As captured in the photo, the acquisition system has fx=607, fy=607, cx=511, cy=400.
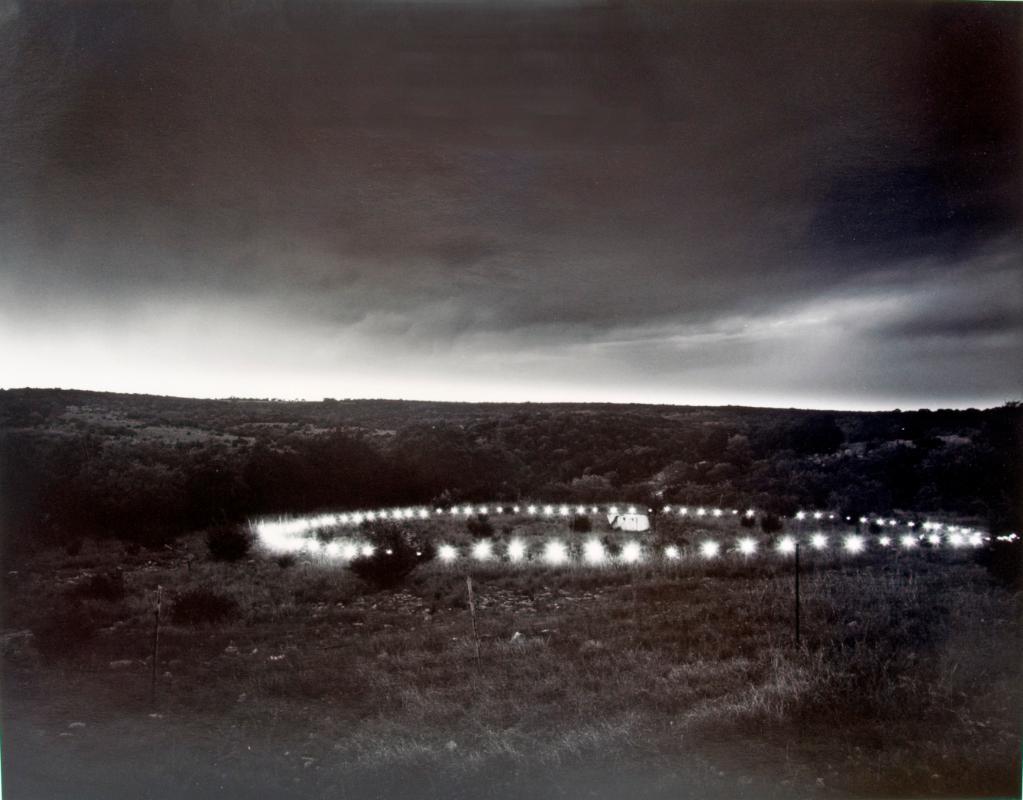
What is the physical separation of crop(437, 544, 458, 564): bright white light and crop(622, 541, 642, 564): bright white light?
223 centimetres

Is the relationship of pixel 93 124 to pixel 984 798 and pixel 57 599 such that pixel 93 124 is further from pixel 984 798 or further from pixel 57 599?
pixel 984 798

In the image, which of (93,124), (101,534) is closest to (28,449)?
(101,534)

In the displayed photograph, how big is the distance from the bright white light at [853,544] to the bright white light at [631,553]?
3.03 metres

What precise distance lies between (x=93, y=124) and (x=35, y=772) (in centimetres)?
538

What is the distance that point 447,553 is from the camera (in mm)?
8086

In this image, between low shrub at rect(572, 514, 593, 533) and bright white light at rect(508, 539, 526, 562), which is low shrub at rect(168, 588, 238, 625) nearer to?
bright white light at rect(508, 539, 526, 562)

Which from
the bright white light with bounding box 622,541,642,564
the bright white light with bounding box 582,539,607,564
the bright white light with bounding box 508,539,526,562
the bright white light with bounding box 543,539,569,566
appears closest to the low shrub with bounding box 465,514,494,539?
the bright white light with bounding box 508,539,526,562

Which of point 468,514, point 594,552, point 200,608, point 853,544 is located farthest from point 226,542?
point 853,544

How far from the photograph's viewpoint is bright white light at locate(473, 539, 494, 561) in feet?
26.5

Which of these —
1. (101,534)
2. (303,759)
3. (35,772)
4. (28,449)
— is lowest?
(35,772)

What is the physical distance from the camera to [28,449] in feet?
18.9

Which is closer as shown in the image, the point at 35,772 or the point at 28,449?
the point at 35,772

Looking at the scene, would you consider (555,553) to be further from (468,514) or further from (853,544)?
(853,544)

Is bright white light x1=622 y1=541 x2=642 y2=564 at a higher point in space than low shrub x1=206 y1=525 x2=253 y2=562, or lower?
lower
